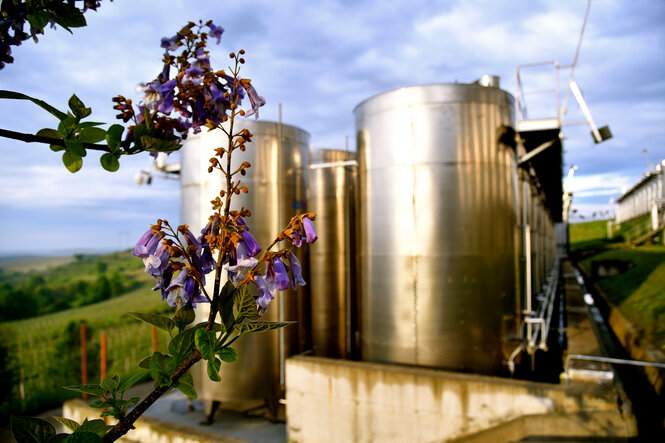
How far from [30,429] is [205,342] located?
17.9 inches

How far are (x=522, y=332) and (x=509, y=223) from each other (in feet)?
7.44

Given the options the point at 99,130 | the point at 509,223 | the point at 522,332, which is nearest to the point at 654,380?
the point at 522,332

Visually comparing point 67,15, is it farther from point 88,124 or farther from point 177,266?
point 177,266

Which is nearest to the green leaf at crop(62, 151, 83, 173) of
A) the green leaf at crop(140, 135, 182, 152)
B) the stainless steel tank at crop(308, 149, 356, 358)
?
the green leaf at crop(140, 135, 182, 152)

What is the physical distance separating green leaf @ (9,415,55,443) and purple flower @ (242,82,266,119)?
1089mm

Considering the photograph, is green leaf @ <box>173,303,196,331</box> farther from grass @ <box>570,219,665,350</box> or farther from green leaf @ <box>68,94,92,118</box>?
grass @ <box>570,219,665,350</box>

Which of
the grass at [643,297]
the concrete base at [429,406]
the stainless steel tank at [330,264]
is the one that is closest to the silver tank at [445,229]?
the concrete base at [429,406]

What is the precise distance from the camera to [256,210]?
939 centimetres

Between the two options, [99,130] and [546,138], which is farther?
[546,138]

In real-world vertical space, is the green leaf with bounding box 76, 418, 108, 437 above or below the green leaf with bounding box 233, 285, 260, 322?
below

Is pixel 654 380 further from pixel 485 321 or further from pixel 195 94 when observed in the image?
pixel 195 94

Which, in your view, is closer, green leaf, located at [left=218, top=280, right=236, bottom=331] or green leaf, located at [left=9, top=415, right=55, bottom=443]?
green leaf, located at [left=9, top=415, right=55, bottom=443]

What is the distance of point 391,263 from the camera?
8.38 m

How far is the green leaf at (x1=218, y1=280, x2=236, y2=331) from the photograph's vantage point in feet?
3.70
